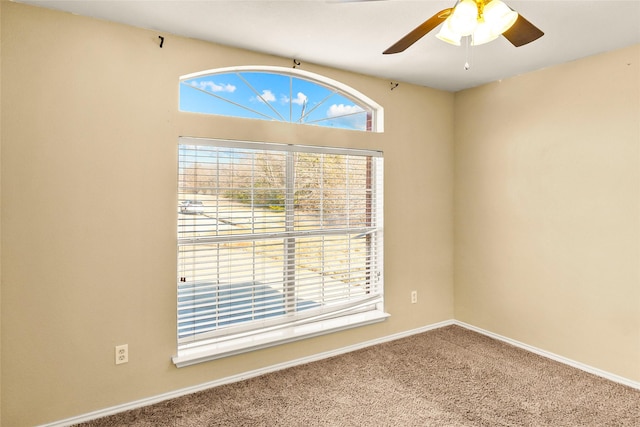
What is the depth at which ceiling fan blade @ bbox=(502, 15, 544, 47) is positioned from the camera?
1570 mm

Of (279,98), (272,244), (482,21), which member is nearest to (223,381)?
(272,244)

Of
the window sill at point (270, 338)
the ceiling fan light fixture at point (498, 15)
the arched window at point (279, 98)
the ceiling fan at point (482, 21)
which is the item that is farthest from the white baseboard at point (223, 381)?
the ceiling fan light fixture at point (498, 15)

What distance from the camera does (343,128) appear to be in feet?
10.8

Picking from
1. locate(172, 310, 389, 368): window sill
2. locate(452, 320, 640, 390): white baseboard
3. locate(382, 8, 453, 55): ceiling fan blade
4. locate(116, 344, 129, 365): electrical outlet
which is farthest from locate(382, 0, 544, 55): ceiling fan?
locate(452, 320, 640, 390): white baseboard

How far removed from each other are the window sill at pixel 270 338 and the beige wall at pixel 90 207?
3.4 inches

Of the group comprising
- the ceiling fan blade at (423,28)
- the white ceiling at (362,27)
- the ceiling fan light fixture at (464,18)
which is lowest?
the ceiling fan light fixture at (464,18)

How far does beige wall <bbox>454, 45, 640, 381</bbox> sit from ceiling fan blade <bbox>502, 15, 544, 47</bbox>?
1604 millimetres

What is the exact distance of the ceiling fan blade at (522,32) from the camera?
1570 millimetres

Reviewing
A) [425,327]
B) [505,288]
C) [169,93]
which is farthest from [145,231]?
[505,288]

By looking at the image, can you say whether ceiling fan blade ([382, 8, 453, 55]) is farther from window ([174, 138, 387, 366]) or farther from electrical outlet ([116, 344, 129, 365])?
electrical outlet ([116, 344, 129, 365])

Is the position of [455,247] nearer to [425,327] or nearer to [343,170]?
[425,327]

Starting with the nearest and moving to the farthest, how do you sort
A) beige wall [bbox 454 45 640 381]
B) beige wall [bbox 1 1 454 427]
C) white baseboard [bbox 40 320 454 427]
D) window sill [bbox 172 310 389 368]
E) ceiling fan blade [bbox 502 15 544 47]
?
1. ceiling fan blade [bbox 502 15 544 47]
2. beige wall [bbox 1 1 454 427]
3. white baseboard [bbox 40 320 454 427]
4. window sill [bbox 172 310 389 368]
5. beige wall [bbox 454 45 640 381]

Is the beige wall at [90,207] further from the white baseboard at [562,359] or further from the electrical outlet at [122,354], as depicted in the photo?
the white baseboard at [562,359]

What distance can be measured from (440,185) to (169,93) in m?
2.69
